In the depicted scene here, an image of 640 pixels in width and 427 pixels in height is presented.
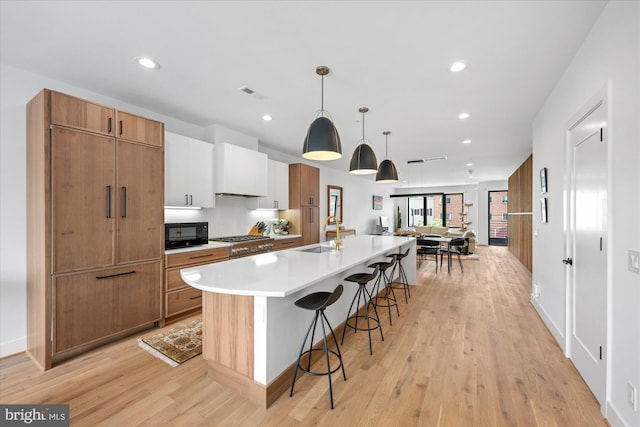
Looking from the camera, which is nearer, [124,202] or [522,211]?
[124,202]

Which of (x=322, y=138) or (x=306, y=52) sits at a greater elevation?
(x=306, y=52)

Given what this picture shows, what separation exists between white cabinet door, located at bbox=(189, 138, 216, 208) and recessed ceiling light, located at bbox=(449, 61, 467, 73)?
3270 millimetres

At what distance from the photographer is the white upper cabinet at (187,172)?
344cm

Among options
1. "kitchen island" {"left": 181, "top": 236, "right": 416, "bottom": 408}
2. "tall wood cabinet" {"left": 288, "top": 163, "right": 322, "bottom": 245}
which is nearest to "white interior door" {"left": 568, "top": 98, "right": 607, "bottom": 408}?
"kitchen island" {"left": 181, "top": 236, "right": 416, "bottom": 408}

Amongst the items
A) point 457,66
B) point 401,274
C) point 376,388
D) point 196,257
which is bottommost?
point 376,388

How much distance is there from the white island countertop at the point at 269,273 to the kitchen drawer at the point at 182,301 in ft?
4.49

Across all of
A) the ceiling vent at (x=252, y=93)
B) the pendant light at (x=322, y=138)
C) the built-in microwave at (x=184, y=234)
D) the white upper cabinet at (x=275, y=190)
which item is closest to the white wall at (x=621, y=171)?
the pendant light at (x=322, y=138)

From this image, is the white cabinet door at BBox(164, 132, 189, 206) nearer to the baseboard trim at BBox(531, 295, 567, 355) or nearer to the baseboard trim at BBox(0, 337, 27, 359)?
the baseboard trim at BBox(0, 337, 27, 359)

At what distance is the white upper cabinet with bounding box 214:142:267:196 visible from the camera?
4.03 meters

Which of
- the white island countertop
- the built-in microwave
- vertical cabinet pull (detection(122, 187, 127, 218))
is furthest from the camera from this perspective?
the built-in microwave

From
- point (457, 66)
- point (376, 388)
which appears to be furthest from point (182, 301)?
point (457, 66)

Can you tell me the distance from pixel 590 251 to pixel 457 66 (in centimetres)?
189

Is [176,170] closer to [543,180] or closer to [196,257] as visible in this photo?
[196,257]

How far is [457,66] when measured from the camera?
8.16ft
